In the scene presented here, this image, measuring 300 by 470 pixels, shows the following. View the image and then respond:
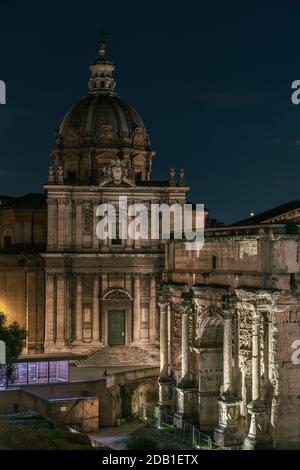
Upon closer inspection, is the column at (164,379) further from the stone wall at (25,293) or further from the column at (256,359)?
the stone wall at (25,293)

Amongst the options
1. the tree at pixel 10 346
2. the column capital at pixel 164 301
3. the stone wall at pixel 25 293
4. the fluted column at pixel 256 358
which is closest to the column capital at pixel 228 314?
the fluted column at pixel 256 358

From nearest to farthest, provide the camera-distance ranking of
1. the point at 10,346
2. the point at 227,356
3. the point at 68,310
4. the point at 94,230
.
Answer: the point at 227,356 → the point at 10,346 → the point at 68,310 → the point at 94,230

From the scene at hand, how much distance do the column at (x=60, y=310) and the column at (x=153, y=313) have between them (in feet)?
19.1

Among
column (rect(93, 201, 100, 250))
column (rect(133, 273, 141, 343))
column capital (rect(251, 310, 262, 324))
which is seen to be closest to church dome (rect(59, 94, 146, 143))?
column (rect(93, 201, 100, 250))

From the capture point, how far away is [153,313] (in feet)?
198

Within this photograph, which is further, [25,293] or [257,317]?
[25,293]

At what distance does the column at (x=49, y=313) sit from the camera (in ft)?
194

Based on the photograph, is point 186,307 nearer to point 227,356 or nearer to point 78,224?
point 227,356

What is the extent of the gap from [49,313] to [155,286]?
7.29 m

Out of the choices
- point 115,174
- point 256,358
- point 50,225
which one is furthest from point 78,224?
point 256,358

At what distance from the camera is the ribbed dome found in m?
65.0

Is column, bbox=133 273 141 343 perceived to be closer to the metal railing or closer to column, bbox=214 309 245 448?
the metal railing

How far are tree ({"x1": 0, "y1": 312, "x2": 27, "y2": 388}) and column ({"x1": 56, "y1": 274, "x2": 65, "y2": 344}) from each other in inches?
223
